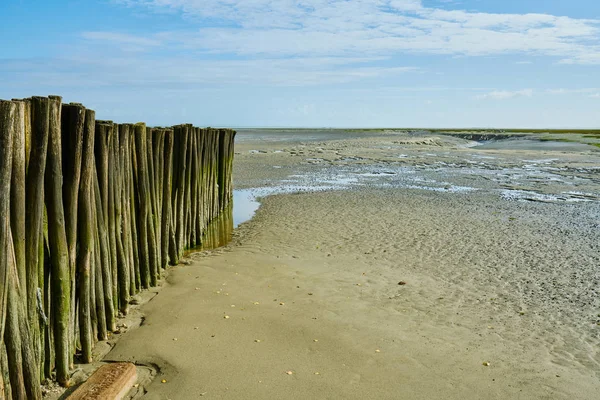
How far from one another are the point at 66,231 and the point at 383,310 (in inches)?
153

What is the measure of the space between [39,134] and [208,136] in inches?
307

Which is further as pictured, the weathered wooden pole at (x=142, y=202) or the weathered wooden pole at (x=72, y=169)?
the weathered wooden pole at (x=142, y=202)

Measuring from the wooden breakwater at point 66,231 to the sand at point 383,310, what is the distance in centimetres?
55

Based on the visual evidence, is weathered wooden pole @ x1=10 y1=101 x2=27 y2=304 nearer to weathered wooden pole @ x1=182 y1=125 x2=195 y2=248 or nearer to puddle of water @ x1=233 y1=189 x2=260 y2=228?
weathered wooden pole @ x1=182 y1=125 x2=195 y2=248

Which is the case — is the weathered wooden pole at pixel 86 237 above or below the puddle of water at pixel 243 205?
above

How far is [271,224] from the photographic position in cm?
1263

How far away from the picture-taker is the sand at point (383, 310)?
5.09 metres

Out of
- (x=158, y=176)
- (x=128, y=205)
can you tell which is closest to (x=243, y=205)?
(x=158, y=176)

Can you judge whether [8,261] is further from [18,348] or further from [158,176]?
[158,176]

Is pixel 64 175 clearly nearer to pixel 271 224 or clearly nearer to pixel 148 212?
pixel 148 212

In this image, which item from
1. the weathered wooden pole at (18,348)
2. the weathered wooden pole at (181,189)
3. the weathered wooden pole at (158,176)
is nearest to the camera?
the weathered wooden pole at (18,348)

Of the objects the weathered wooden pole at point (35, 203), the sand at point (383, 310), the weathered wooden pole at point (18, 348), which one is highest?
the weathered wooden pole at point (35, 203)

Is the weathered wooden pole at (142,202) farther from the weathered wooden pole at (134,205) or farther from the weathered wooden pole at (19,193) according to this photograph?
the weathered wooden pole at (19,193)

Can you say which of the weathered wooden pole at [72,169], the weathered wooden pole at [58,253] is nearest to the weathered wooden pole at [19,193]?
the weathered wooden pole at [58,253]
